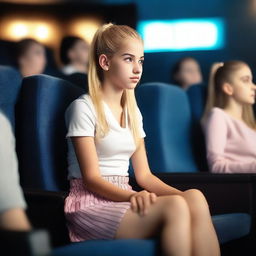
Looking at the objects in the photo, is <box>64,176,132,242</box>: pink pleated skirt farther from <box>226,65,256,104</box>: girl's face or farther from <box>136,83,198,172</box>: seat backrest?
<box>226,65,256,104</box>: girl's face

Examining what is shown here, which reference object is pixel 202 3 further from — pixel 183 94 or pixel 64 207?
pixel 64 207

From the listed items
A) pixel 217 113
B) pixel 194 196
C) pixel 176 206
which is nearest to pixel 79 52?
pixel 217 113

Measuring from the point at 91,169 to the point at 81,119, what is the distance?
14cm

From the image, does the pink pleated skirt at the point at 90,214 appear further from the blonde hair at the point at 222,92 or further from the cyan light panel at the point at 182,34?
the cyan light panel at the point at 182,34

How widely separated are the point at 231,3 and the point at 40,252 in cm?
561

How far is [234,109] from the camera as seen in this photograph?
8.90 ft

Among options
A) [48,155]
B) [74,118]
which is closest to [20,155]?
[48,155]

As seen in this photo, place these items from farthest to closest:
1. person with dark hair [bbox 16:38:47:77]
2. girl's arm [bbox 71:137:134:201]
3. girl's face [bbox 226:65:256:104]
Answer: person with dark hair [bbox 16:38:47:77] → girl's face [bbox 226:65:256:104] → girl's arm [bbox 71:137:134:201]

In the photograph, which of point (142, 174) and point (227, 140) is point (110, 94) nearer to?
point (142, 174)

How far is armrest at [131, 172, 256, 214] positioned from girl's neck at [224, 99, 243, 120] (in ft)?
2.36

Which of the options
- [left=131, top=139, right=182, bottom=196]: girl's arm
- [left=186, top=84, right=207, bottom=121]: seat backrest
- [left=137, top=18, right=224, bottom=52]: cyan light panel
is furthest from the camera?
[left=137, top=18, right=224, bottom=52]: cyan light panel

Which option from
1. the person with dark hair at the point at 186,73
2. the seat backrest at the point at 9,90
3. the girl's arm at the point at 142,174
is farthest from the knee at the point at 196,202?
the person with dark hair at the point at 186,73

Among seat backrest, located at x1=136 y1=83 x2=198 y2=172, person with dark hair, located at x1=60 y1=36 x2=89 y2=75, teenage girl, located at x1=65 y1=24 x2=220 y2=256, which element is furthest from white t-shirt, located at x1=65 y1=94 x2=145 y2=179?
person with dark hair, located at x1=60 y1=36 x2=89 y2=75

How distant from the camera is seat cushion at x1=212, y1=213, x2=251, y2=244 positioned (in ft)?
6.12
